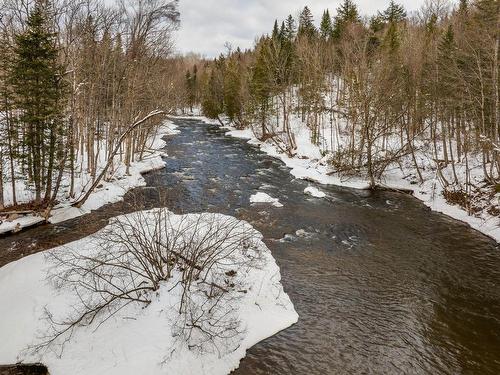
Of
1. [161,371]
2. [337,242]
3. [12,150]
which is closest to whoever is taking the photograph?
[161,371]

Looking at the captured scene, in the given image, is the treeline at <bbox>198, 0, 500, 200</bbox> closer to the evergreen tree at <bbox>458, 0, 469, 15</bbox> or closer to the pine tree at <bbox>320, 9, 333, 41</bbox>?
the evergreen tree at <bbox>458, 0, 469, 15</bbox>

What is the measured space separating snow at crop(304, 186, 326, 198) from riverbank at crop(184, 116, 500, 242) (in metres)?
2.54

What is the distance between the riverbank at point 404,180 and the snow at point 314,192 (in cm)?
254

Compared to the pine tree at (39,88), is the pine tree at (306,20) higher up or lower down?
higher up

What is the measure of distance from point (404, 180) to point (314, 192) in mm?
7161

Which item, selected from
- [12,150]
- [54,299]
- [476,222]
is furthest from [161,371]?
[476,222]

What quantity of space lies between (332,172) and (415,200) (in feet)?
20.1

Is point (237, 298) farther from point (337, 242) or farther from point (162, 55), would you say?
point (162, 55)

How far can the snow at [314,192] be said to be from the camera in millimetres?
20609

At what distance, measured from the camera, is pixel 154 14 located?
57.9ft

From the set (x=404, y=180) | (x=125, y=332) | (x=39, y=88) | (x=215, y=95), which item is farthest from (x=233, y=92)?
(x=125, y=332)

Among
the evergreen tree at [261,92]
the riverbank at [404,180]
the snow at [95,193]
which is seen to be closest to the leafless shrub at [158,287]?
the snow at [95,193]

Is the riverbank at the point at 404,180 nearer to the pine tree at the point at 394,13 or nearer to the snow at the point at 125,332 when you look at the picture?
the snow at the point at 125,332

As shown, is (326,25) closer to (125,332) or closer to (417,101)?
(417,101)
